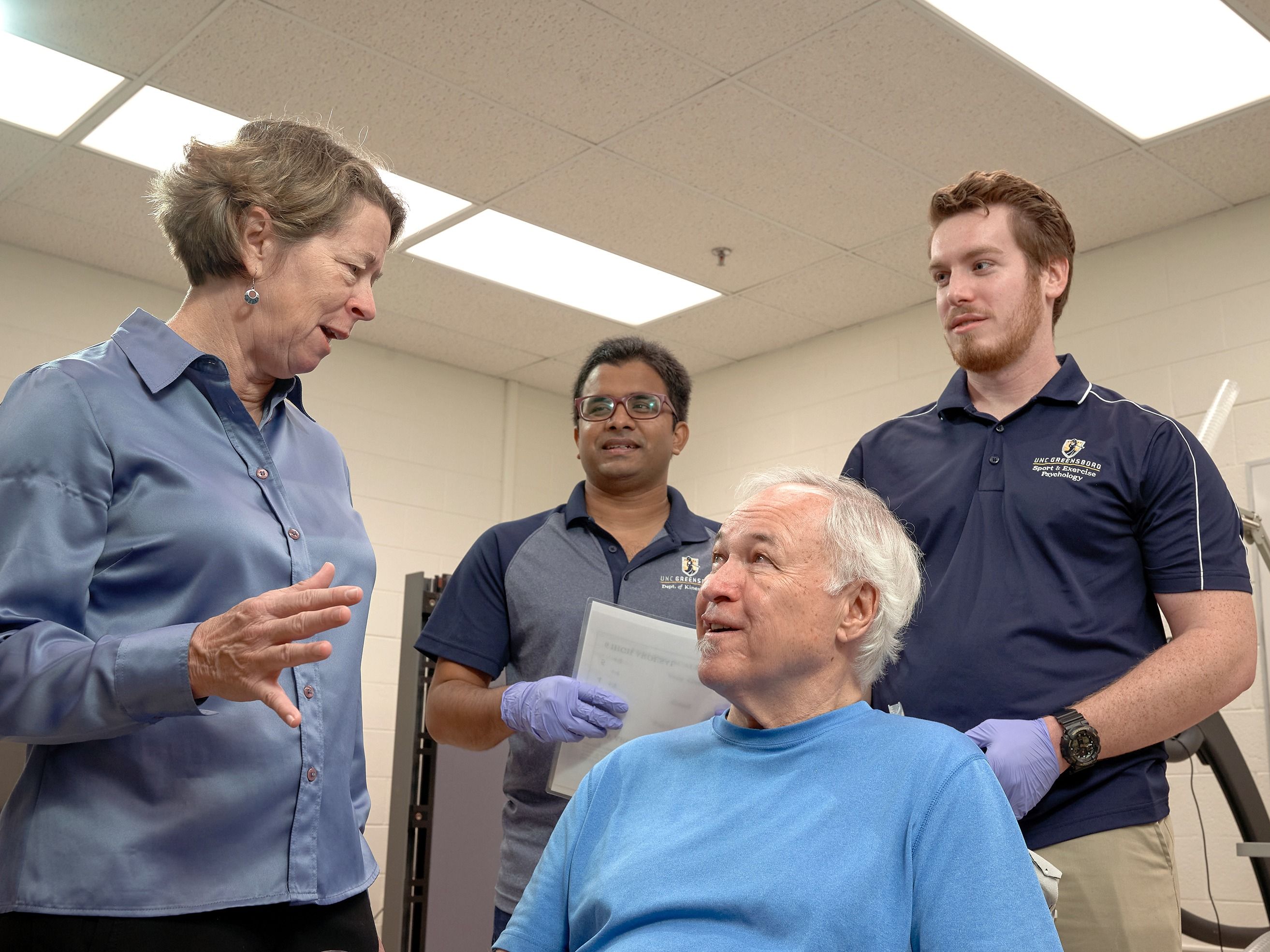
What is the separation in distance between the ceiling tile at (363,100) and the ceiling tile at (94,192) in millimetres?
641

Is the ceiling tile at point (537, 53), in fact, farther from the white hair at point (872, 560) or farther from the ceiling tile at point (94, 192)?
the white hair at point (872, 560)

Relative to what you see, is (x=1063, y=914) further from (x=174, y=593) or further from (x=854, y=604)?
(x=174, y=593)

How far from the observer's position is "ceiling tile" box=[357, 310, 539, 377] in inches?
209

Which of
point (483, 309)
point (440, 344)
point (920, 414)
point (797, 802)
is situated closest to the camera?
point (797, 802)

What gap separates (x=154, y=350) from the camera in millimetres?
1243

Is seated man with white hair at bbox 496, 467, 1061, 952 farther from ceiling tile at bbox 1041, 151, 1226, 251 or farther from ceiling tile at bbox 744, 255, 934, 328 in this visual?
ceiling tile at bbox 744, 255, 934, 328

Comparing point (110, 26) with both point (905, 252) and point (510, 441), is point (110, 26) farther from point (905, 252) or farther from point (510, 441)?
point (510, 441)

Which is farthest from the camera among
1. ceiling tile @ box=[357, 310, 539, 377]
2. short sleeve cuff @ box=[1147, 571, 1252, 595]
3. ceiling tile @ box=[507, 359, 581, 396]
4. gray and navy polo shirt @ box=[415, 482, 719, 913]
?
ceiling tile @ box=[507, 359, 581, 396]

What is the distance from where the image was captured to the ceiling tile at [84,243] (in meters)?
4.36

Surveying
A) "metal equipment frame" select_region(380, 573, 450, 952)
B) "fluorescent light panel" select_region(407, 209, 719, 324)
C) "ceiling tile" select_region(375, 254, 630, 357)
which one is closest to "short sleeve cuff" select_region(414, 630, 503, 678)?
"metal equipment frame" select_region(380, 573, 450, 952)

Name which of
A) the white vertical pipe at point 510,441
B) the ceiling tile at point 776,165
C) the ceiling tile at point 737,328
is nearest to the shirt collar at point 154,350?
the ceiling tile at point 776,165

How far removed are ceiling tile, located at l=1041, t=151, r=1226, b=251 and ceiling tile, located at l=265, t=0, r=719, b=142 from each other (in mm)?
1414

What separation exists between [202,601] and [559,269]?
368 cm

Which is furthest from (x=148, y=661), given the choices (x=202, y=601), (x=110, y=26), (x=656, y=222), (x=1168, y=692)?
(x=656, y=222)
